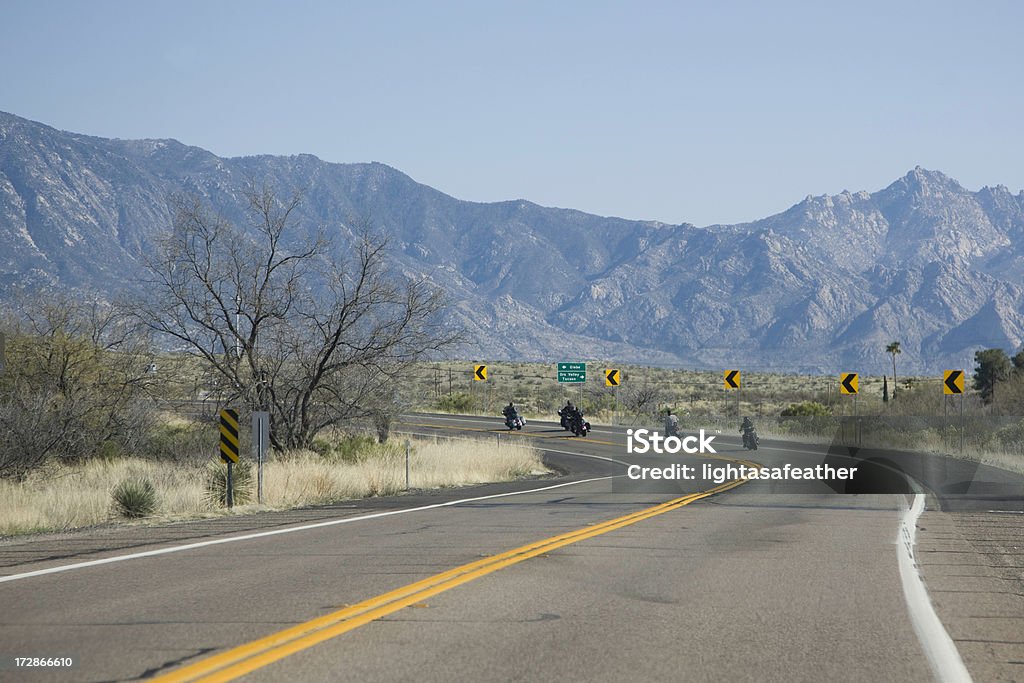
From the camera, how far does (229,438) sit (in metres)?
20.0

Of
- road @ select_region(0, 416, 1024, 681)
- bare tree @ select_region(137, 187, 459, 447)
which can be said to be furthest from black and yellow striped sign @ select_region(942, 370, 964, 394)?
road @ select_region(0, 416, 1024, 681)

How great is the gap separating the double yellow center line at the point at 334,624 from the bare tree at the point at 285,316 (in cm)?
1862

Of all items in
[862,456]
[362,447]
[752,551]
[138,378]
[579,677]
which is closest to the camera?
[579,677]

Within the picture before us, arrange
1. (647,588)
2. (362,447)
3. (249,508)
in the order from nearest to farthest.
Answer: (647,588) < (249,508) < (362,447)

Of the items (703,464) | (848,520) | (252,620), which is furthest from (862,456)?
(252,620)

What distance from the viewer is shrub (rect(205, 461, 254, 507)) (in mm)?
20472

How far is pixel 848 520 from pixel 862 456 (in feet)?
79.2

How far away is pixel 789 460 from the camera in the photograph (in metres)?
39.7

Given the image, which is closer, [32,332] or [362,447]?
[32,332]

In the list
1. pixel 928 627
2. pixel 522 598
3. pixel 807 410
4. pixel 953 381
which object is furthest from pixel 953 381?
pixel 522 598

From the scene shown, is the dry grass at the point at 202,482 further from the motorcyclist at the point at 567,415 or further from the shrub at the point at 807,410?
the shrub at the point at 807,410

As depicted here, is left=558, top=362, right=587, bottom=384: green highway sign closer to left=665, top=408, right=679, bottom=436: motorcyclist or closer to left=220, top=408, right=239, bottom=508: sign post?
left=665, top=408, right=679, bottom=436: motorcyclist

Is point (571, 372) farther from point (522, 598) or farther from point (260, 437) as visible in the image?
point (522, 598)

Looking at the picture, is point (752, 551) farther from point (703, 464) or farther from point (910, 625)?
point (703, 464)
